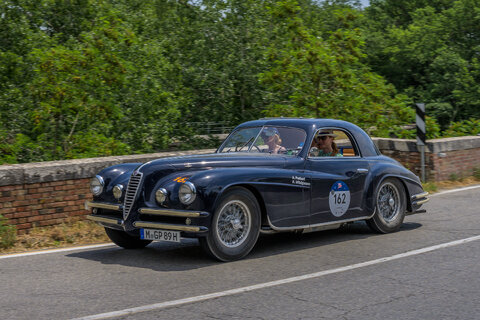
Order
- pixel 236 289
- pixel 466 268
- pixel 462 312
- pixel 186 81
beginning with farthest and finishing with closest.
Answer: pixel 186 81 → pixel 466 268 → pixel 236 289 → pixel 462 312

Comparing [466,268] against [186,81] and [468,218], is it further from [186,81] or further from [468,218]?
[186,81]

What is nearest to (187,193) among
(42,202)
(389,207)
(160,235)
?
(160,235)

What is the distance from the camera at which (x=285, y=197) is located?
7543mm

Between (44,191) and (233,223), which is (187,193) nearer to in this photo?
(233,223)

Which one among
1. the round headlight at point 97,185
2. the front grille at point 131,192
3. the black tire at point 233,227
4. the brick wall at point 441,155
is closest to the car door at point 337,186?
the black tire at point 233,227

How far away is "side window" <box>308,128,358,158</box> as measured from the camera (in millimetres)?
8445

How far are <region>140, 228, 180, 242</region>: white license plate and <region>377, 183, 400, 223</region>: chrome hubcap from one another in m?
3.34

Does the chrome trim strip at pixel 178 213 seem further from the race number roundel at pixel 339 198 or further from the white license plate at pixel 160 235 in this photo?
the race number roundel at pixel 339 198

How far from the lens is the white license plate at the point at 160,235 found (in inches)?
267

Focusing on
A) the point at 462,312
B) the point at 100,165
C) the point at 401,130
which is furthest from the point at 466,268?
the point at 401,130

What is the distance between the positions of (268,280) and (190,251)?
70.6 inches

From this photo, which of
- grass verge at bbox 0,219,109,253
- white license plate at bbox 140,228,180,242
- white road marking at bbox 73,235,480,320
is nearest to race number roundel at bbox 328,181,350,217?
white road marking at bbox 73,235,480,320

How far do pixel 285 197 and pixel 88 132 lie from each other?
27.5 ft

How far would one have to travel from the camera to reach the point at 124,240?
799 centimetres
